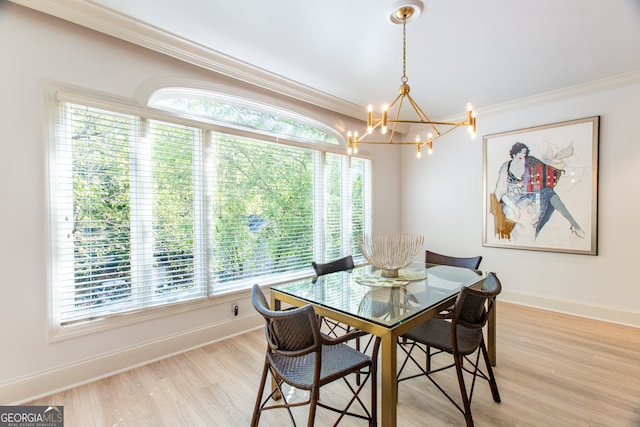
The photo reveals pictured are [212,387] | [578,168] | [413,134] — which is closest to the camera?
[212,387]

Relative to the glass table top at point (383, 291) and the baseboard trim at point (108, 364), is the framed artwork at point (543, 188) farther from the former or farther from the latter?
the baseboard trim at point (108, 364)

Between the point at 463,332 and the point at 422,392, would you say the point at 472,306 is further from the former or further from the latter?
the point at 422,392

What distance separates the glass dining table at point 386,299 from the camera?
1.40m

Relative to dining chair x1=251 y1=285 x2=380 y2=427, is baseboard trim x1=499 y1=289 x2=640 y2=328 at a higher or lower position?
lower

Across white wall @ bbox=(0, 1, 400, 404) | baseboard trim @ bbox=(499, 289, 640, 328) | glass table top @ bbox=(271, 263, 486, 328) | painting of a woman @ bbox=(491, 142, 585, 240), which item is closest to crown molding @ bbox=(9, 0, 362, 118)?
white wall @ bbox=(0, 1, 400, 404)

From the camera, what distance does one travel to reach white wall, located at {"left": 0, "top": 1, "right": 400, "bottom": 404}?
1972mm

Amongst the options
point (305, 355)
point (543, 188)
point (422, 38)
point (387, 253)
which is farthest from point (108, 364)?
point (543, 188)

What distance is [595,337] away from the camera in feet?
9.74

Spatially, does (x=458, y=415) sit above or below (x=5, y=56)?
below

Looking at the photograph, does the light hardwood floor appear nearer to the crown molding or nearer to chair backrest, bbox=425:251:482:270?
chair backrest, bbox=425:251:482:270

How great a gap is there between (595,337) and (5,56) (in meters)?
5.50

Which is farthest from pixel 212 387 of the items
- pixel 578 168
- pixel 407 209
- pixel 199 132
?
pixel 578 168

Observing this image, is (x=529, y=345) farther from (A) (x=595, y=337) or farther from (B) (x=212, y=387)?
(B) (x=212, y=387)

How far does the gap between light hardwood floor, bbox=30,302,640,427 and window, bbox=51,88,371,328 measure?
1.91 feet
